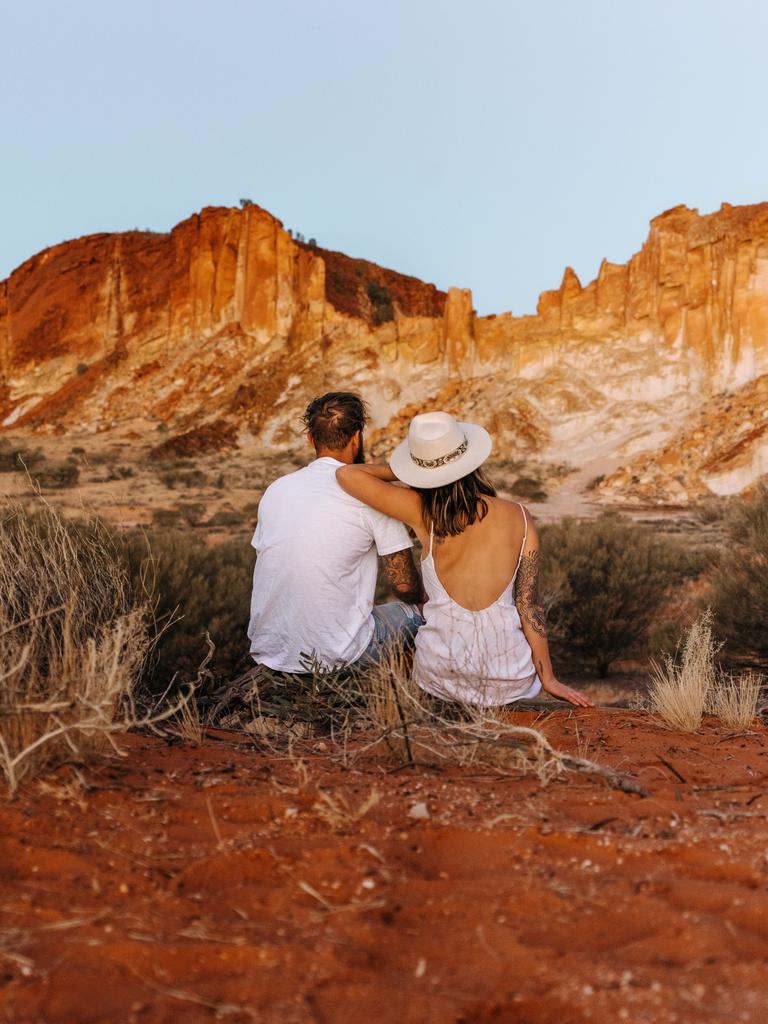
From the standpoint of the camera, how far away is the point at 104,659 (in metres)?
2.64

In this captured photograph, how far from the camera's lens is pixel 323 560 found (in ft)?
13.5

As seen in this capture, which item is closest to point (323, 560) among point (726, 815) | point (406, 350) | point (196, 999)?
point (726, 815)

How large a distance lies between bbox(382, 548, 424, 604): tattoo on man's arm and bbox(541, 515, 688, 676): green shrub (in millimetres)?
4396

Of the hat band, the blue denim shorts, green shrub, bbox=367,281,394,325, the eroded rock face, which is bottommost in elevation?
the blue denim shorts

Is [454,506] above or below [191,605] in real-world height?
above

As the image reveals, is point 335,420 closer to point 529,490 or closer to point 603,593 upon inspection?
point 603,593

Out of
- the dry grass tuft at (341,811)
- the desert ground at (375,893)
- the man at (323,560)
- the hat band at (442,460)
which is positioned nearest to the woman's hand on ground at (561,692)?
the man at (323,560)

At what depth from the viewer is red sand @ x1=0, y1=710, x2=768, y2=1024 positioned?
1435 millimetres

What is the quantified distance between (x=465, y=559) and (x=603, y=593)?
5.73 m

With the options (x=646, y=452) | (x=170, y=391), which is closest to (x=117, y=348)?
(x=170, y=391)

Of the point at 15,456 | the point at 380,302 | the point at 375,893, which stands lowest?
the point at 375,893

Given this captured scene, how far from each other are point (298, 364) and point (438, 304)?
23051 millimetres

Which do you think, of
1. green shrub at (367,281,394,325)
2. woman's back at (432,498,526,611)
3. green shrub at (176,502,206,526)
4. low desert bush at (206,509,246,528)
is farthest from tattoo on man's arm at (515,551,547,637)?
green shrub at (367,281,394,325)

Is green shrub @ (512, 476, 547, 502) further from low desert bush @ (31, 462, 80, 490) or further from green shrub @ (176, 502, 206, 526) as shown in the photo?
low desert bush @ (31, 462, 80, 490)
